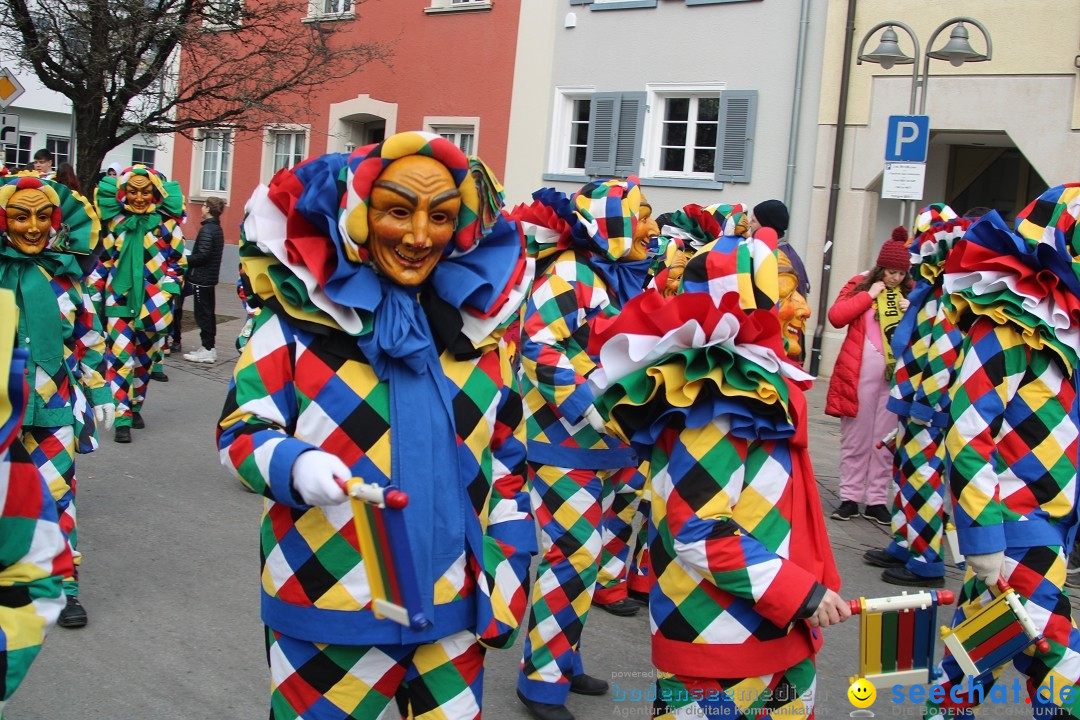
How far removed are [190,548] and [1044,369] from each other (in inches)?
181

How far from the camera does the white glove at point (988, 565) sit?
3.62m

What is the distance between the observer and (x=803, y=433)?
305cm

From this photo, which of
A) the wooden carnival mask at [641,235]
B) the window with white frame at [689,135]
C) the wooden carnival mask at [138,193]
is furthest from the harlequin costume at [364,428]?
the window with white frame at [689,135]

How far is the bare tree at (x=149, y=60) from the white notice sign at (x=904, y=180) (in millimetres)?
7855

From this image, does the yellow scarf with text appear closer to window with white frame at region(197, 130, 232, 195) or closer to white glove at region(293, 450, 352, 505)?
white glove at region(293, 450, 352, 505)

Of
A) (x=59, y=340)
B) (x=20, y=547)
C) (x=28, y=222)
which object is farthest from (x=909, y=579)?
(x=20, y=547)

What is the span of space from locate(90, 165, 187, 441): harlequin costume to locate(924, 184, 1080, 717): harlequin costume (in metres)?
7.27

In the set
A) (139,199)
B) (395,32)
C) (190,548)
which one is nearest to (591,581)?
(190,548)

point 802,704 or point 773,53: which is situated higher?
point 773,53

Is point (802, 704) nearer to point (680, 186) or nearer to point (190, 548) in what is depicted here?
point (190, 548)

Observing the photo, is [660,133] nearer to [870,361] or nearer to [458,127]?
[458,127]

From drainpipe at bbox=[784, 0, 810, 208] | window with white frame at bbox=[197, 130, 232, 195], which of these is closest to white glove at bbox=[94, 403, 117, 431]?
drainpipe at bbox=[784, 0, 810, 208]

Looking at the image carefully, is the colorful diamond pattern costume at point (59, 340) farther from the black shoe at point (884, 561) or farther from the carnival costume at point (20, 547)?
the black shoe at point (884, 561)

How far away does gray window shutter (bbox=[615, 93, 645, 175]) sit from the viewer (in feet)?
54.7
